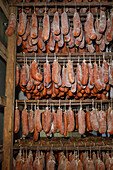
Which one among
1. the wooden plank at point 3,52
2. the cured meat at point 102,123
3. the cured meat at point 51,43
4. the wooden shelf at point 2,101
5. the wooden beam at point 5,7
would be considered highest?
the wooden beam at point 5,7

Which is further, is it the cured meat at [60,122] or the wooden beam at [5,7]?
the cured meat at [60,122]

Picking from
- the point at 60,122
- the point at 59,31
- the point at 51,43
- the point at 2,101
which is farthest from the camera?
the point at 51,43

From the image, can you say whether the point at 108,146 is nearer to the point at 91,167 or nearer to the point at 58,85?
the point at 91,167

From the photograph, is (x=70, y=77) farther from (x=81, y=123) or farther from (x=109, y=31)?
(x=109, y=31)

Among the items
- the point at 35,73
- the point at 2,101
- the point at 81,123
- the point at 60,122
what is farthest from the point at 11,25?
the point at 81,123

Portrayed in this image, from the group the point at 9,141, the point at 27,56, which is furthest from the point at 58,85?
the point at 9,141

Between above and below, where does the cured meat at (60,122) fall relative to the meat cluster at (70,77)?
below

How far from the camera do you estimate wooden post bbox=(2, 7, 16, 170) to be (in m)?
3.17

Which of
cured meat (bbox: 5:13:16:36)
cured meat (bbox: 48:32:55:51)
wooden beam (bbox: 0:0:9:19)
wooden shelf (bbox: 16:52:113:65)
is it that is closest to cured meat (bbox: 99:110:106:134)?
wooden shelf (bbox: 16:52:113:65)

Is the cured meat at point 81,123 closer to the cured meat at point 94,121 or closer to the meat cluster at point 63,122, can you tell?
the meat cluster at point 63,122

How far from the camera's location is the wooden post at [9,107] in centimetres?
317

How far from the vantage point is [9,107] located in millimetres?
3320

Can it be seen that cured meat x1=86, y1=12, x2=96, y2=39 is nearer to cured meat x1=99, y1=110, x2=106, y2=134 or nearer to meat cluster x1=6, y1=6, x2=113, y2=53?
meat cluster x1=6, y1=6, x2=113, y2=53

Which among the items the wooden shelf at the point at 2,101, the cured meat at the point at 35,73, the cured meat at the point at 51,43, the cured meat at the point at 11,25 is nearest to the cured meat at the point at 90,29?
the cured meat at the point at 51,43
